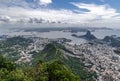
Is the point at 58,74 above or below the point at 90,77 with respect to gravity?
above

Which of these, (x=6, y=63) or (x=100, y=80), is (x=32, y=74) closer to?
(x=6, y=63)

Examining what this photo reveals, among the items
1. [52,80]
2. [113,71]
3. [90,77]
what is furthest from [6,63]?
[113,71]

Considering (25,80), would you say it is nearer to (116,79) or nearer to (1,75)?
(1,75)

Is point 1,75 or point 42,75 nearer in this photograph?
point 1,75

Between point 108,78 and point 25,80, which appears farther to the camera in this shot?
point 108,78

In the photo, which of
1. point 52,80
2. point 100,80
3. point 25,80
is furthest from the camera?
point 100,80

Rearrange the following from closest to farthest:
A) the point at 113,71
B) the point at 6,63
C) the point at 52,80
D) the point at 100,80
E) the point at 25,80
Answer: the point at 25,80 → the point at 52,80 → the point at 6,63 → the point at 100,80 → the point at 113,71

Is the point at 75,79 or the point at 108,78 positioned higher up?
the point at 75,79

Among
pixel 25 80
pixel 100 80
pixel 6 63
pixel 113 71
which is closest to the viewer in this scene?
pixel 25 80

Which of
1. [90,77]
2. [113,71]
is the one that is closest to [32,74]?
[90,77]
